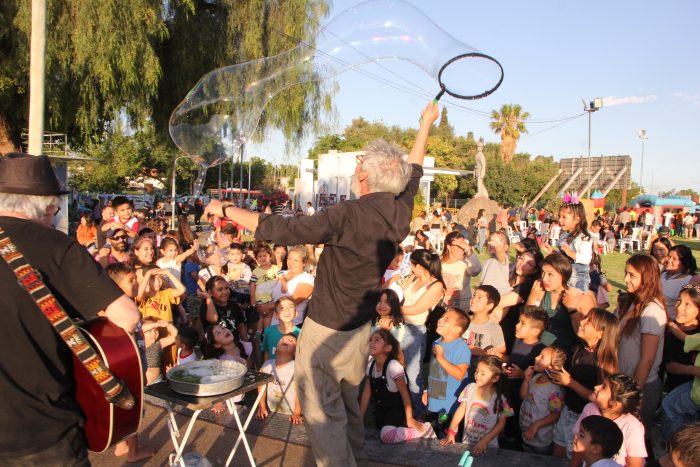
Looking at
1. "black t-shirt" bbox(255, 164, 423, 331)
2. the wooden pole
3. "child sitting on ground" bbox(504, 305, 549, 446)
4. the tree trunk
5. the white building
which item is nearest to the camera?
"black t-shirt" bbox(255, 164, 423, 331)

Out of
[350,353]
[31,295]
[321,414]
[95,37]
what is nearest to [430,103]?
[350,353]

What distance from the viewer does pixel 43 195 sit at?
7.66 feet

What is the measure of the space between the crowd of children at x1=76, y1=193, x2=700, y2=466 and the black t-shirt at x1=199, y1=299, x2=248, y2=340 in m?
0.02

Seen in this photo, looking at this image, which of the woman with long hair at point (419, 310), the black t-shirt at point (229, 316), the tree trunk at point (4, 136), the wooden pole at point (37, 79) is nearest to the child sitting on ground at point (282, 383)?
the black t-shirt at point (229, 316)

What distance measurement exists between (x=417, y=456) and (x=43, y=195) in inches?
132

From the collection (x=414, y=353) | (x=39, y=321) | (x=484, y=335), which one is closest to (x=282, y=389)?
(x=414, y=353)

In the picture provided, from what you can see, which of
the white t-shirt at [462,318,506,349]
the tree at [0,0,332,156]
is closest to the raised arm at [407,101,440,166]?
the white t-shirt at [462,318,506,349]

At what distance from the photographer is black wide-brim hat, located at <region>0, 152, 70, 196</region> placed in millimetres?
2279

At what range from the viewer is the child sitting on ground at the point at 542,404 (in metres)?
4.48

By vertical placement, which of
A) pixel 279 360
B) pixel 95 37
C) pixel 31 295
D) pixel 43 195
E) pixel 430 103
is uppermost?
pixel 95 37

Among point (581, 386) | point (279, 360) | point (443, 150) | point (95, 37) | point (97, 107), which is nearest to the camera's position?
point (581, 386)

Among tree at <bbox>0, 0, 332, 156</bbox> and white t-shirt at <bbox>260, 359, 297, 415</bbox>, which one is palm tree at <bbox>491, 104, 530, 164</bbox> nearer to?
tree at <bbox>0, 0, 332, 156</bbox>

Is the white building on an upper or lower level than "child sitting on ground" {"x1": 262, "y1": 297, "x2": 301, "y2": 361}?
upper

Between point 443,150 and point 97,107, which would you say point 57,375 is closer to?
point 97,107
